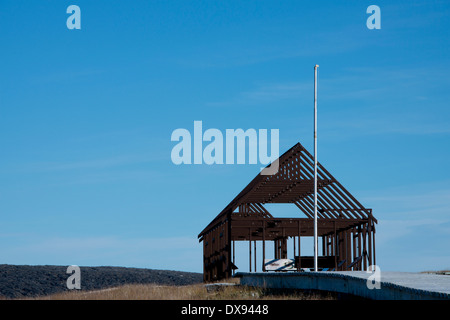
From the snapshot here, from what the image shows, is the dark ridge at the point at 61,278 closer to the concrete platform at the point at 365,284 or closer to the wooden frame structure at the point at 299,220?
the wooden frame structure at the point at 299,220

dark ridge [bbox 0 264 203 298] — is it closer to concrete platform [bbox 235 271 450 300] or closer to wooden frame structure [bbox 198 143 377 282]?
wooden frame structure [bbox 198 143 377 282]

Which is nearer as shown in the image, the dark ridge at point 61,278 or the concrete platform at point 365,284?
the concrete platform at point 365,284

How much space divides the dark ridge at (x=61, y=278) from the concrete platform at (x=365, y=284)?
21523 mm

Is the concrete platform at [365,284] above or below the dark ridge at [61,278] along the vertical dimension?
above

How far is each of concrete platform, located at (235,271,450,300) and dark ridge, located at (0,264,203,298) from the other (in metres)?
21.5

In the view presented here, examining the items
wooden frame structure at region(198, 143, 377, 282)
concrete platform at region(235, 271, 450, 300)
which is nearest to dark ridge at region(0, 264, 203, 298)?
wooden frame structure at region(198, 143, 377, 282)

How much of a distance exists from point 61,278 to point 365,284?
34.0 meters

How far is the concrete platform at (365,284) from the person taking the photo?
1551 cm

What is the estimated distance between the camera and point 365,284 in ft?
58.7

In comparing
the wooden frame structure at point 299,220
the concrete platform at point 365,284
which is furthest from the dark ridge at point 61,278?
the concrete platform at point 365,284

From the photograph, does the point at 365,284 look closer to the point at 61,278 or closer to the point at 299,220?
the point at 299,220
